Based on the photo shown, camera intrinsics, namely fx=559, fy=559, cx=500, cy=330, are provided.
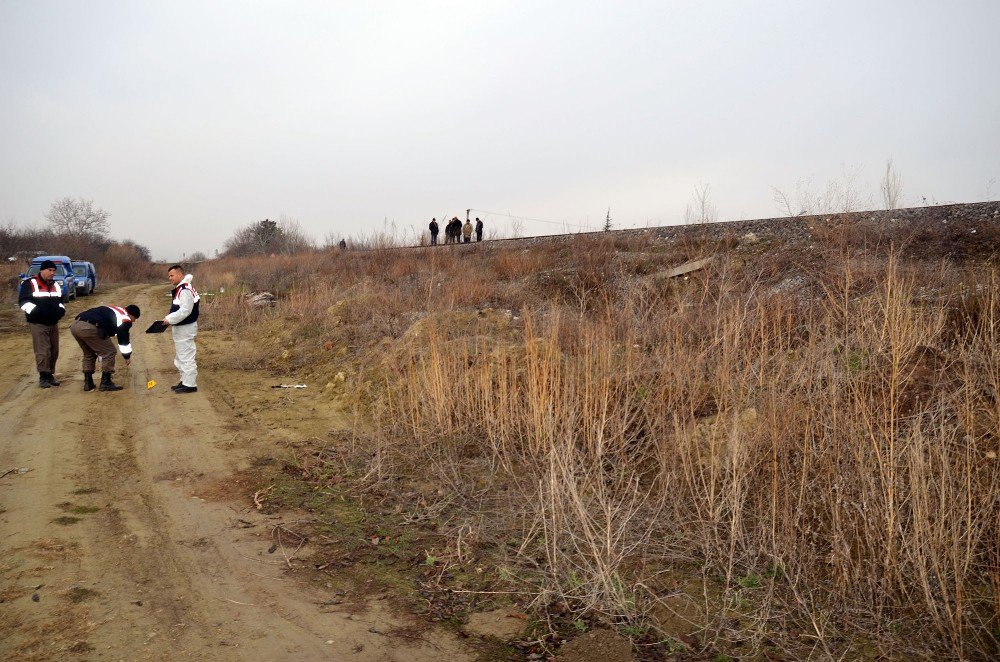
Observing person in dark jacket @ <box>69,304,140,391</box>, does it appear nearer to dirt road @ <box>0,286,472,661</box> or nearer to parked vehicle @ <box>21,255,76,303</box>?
dirt road @ <box>0,286,472,661</box>

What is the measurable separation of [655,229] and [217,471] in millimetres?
10782

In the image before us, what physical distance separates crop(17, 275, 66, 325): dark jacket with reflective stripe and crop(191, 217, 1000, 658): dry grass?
154 inches

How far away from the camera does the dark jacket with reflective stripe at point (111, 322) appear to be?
6.72 m

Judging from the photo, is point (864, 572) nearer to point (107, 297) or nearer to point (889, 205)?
point (889, 205)

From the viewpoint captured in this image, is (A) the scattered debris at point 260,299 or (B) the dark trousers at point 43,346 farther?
(A) the scattered debris at point 260,299

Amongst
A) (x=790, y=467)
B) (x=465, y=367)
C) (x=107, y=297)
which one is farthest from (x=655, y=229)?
(x=107, y=297)

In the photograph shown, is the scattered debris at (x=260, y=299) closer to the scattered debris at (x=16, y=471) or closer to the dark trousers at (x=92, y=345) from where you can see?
the dark trousers at (x=92, y=345)

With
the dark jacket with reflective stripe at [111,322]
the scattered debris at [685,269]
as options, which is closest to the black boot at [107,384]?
the dark jacket with reflective stripe at [111,322]

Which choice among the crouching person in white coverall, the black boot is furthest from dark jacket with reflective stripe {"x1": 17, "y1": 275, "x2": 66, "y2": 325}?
the crouching person in white coverall

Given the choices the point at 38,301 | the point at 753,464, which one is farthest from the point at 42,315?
the point at 753,464

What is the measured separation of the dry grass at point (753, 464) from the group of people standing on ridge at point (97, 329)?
2213mm

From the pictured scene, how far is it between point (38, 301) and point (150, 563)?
5457mm

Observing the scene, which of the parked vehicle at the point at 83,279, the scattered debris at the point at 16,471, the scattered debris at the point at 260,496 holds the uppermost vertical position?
the parked vehicle at the point at 83,279

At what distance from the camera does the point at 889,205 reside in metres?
10.1
